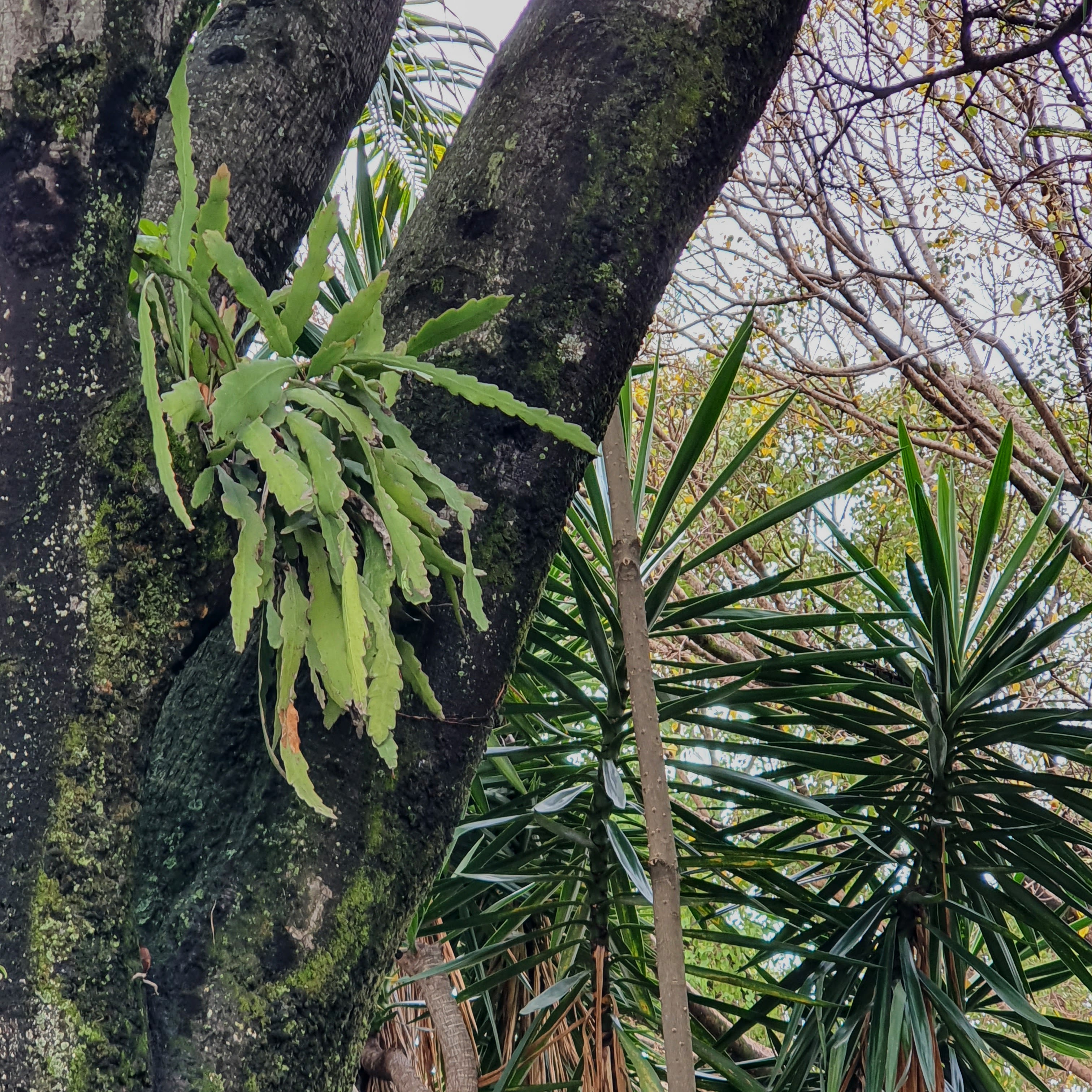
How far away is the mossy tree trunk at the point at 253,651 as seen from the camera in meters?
0.79

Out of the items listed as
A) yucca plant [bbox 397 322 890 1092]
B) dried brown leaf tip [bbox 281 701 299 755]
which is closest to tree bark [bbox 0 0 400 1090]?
dried brown leaf tip [bbox 281 701 299 755]

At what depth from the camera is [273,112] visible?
45.9 inches

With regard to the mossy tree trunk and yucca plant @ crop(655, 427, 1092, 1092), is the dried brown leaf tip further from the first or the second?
yucca plant @ crop(655, 427, 1092, 1092)

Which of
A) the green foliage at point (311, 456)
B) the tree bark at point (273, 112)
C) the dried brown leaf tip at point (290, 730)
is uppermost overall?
the tree bark at point (273, 112)

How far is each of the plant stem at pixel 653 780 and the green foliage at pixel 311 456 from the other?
1.81 feet

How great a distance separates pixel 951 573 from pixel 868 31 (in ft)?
3.78

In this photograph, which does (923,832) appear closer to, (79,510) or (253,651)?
(253,651)

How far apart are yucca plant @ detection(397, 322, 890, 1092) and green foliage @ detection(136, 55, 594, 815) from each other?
3.31ft

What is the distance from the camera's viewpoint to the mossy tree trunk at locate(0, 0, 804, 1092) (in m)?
0.79

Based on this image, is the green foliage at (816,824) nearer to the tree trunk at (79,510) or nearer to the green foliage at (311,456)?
the green foliage at (311,456)

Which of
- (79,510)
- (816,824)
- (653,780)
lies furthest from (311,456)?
(816,824)

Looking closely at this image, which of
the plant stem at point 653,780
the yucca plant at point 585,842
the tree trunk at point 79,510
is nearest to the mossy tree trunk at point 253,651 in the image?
the tree trunk at point 79,510

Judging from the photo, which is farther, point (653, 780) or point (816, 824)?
point (816, 824)

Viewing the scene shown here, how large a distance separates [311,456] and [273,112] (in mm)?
540
